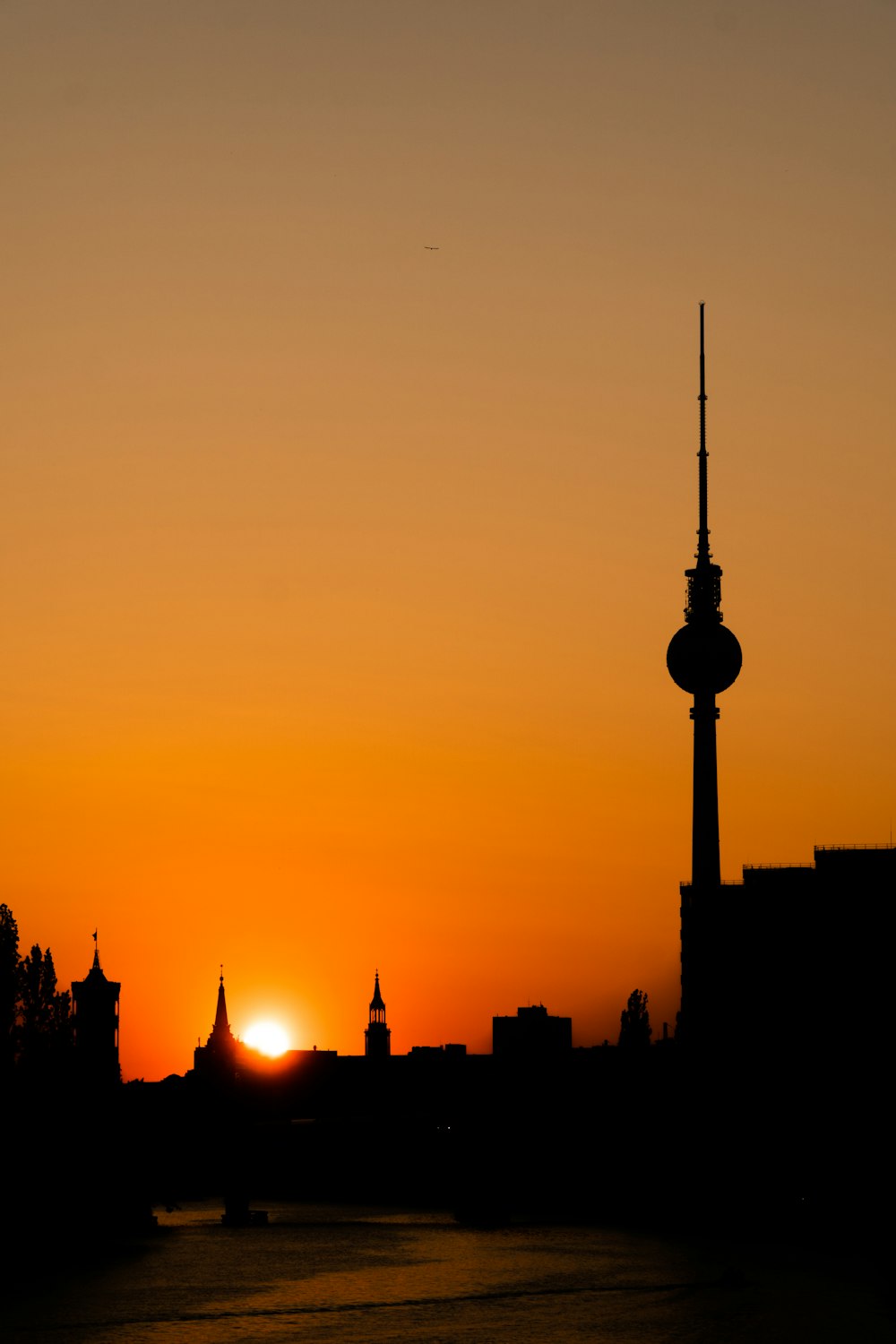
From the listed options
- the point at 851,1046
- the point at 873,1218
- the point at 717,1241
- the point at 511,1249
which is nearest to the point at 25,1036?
the point at 511,1249

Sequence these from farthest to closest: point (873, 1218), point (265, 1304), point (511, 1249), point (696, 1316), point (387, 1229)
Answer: point (387, 1229) → point (511, 1249) → point (873, 1218) → point (265, 1304) → point (696, 1316)

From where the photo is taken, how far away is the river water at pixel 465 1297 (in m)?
101

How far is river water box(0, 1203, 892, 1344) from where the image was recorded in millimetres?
100750

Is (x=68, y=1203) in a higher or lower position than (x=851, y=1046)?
lower

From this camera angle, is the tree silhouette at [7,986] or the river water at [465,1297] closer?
the river water at [465,1297]

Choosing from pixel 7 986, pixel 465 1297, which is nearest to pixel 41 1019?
pixel 7 986

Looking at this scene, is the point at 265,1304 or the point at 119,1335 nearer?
the point at 119,1335

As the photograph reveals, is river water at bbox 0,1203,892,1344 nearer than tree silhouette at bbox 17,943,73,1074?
Yes

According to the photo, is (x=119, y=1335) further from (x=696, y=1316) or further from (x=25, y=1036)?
(x=25, y=1036)

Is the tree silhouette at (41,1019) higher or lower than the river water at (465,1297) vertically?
higher

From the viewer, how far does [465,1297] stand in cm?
11850

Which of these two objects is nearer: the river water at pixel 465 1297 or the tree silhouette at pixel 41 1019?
the river water at pixel 465 1297

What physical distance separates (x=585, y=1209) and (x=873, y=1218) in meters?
55.1

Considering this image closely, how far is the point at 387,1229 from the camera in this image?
186 metres
